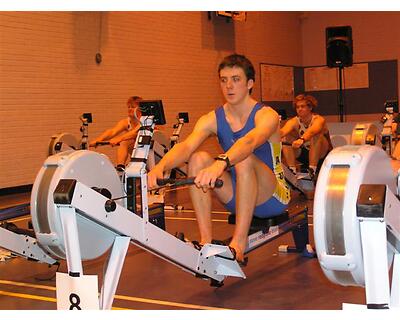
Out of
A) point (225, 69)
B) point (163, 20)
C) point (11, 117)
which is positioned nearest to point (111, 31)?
point (163, 20)

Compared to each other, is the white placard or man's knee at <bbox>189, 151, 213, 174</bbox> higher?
man's knee at <bbox>189, 151, 213, 174</bbox>

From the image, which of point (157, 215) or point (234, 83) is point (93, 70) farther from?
point (234, 83)

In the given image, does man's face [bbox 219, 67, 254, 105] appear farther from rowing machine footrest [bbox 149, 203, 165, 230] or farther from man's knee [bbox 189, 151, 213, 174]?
rowing machine footrest [bbox 149, 203, 165, 230]

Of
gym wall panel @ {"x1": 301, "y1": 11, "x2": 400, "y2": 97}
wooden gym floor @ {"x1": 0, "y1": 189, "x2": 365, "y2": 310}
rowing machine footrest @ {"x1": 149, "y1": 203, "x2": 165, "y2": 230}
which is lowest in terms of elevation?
wooden gym floor @ {"x1": 0, "y1": 189, "x2": 365, "y2": 310}

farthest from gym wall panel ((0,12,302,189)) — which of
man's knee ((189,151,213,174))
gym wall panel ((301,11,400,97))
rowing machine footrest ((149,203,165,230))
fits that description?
man's knee ((189,151,213,174))

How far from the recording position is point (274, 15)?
46.9 ft

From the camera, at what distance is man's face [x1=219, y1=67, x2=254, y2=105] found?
3660 mm

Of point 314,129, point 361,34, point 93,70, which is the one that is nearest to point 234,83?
point 314,129

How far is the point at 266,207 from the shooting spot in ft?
12.7

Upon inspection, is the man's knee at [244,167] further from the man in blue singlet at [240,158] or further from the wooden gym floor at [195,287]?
the wooden gym floor at [195,287]

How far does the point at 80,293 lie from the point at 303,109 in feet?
16.7

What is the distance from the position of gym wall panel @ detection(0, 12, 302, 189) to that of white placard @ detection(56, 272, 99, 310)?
230 inches

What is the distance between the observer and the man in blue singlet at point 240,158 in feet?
11.4

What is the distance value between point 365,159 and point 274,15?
1234 centimetres
